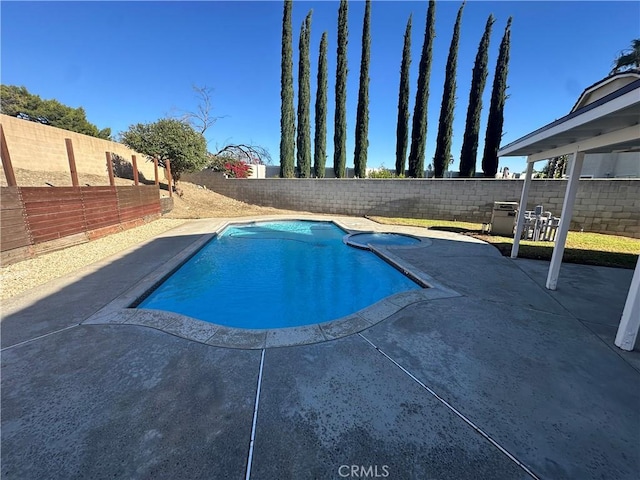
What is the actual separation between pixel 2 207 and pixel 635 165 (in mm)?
19956

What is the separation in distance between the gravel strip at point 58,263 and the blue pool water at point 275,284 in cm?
190

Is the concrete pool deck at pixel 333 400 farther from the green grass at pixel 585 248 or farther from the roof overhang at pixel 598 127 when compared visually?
the green grass at pixel 585 248

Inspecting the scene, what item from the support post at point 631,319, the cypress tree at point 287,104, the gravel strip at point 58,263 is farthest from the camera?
the cypress tree at point 287,104

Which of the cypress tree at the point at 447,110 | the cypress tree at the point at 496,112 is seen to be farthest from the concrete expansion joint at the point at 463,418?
the cypress tree at the point at 496,112

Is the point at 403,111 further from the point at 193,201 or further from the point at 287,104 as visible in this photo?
the point at 193,201

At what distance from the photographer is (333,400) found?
2.05m

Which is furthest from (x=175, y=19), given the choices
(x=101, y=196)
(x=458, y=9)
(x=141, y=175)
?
(x=458, y=9)

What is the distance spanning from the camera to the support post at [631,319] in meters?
2.58

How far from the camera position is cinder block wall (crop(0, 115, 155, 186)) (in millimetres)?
10195

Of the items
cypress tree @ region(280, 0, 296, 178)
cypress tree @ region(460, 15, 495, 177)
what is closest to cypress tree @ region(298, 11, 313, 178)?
cypress tree @ region(280, 0, 296, 178)

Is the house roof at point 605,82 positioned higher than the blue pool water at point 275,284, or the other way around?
the house roof at point 605,82

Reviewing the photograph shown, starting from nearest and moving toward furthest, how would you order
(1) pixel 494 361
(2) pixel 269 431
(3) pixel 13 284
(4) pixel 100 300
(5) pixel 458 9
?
1. (2) pixel 269 431
2. (1) pixel 494 361
3. (4) pixel 100 300
4. (3) pixel 13 284
5. (5) pixel 458 9

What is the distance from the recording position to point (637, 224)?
29.0ft

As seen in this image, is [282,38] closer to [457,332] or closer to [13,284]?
[13,284]
